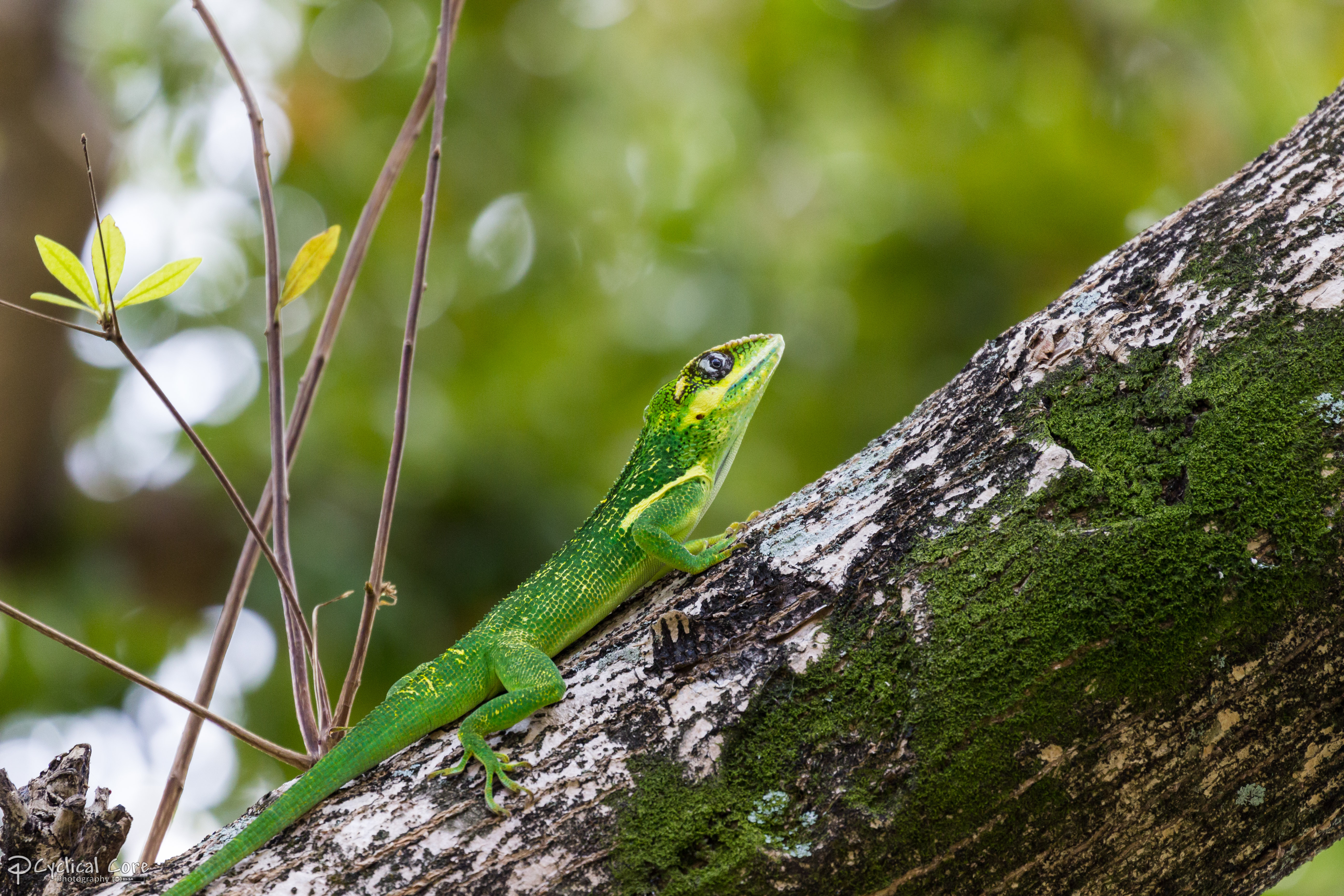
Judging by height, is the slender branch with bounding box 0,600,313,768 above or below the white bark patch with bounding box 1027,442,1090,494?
above

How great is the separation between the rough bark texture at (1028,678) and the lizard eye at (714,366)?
3.53 feet

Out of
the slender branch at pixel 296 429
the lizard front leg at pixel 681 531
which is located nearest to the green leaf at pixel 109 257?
the slender branch at pixel 296 429

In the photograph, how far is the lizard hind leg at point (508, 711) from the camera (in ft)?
6.50

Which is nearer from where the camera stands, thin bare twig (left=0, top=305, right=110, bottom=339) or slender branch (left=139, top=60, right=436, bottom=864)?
thin bare twig (left=0, top=305, right=110, bottom=339)

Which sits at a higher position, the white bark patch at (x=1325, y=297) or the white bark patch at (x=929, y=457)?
the white bark patch at (x=929, y=457)

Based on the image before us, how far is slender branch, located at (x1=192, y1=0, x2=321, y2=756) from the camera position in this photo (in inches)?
93.2

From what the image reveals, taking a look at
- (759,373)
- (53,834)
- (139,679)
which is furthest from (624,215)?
(53,834)

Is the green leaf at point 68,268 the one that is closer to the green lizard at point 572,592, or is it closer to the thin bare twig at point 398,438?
the thin bare twig at point 398,438

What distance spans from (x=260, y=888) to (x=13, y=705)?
467cm

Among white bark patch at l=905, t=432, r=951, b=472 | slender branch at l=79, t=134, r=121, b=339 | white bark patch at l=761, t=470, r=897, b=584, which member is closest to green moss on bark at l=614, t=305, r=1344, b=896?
white bark patch at l=761, t=470, r=897, b=584

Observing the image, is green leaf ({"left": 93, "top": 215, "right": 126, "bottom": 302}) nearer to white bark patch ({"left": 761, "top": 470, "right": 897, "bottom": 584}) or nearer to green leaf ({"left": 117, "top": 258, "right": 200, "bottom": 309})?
green leaf ({"left": 117, "top": 258, "right": 200, "bottom": 309})

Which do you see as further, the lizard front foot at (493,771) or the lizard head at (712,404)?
the lizard head at (712,404)

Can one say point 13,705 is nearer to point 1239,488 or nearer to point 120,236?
point 120,236

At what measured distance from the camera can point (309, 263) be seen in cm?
248
